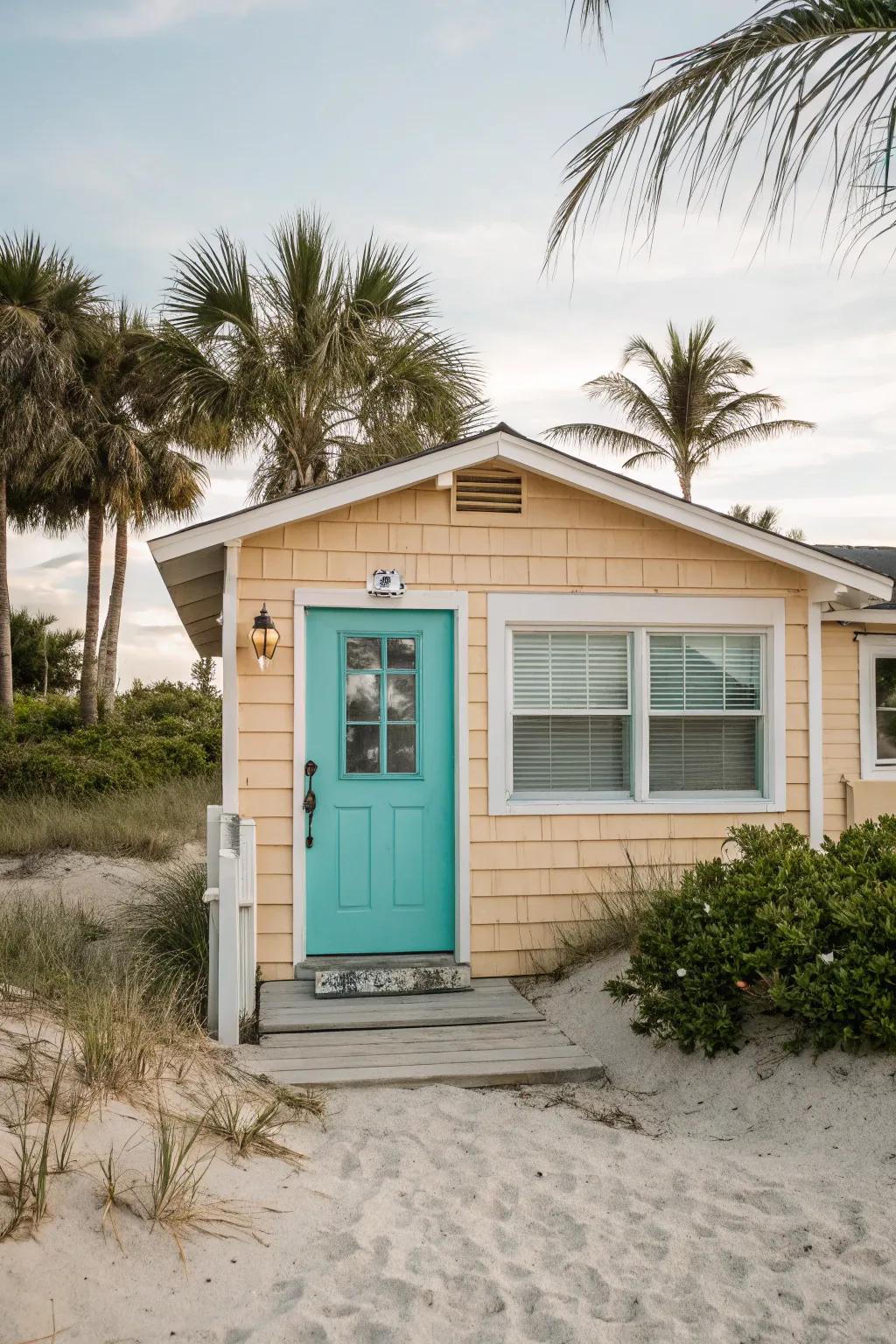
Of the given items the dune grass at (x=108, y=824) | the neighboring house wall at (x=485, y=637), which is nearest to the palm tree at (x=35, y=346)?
the dune grass at (x=108, y=824)

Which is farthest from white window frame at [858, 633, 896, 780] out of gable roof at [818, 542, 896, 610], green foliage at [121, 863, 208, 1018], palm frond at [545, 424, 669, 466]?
palm frond at [545, 424, 669, 466]

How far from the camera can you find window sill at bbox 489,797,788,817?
6.73 m

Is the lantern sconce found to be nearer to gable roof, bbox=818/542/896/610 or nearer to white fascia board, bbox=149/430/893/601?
white fascia board, bbox=149/430/893/601

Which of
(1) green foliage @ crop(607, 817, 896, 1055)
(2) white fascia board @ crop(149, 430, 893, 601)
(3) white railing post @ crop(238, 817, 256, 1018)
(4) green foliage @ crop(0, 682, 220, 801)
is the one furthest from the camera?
(4) green foliage @ crop(0, 682, 220, 801)

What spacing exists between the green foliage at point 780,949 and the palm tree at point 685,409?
66.9ft

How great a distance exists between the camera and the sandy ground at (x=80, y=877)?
31.6 ft

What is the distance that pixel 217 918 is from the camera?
17.3ft

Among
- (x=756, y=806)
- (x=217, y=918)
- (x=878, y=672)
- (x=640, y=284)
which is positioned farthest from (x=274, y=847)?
(x=640, y=284)

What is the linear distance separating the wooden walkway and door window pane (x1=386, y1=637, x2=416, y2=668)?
7.15 feet

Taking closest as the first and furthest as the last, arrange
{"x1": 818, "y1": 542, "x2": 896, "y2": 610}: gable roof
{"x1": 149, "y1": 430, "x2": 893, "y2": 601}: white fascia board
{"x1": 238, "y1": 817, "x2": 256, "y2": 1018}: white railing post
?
1. {"x1": 238, "y1": 817, "x2": 256, "y2": 1018}: white railing post
2. {"x1": 149, "y1": 430, "x2": 893, "y2": 601}: white fascia board
3. {"x1": 818, "y1": 542, "x2": 896, "y2": 610}: gable roof

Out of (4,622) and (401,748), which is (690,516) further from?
(4,622)

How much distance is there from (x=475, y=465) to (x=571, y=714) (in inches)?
73.5

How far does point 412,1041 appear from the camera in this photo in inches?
213

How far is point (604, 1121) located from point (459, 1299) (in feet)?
5.41
